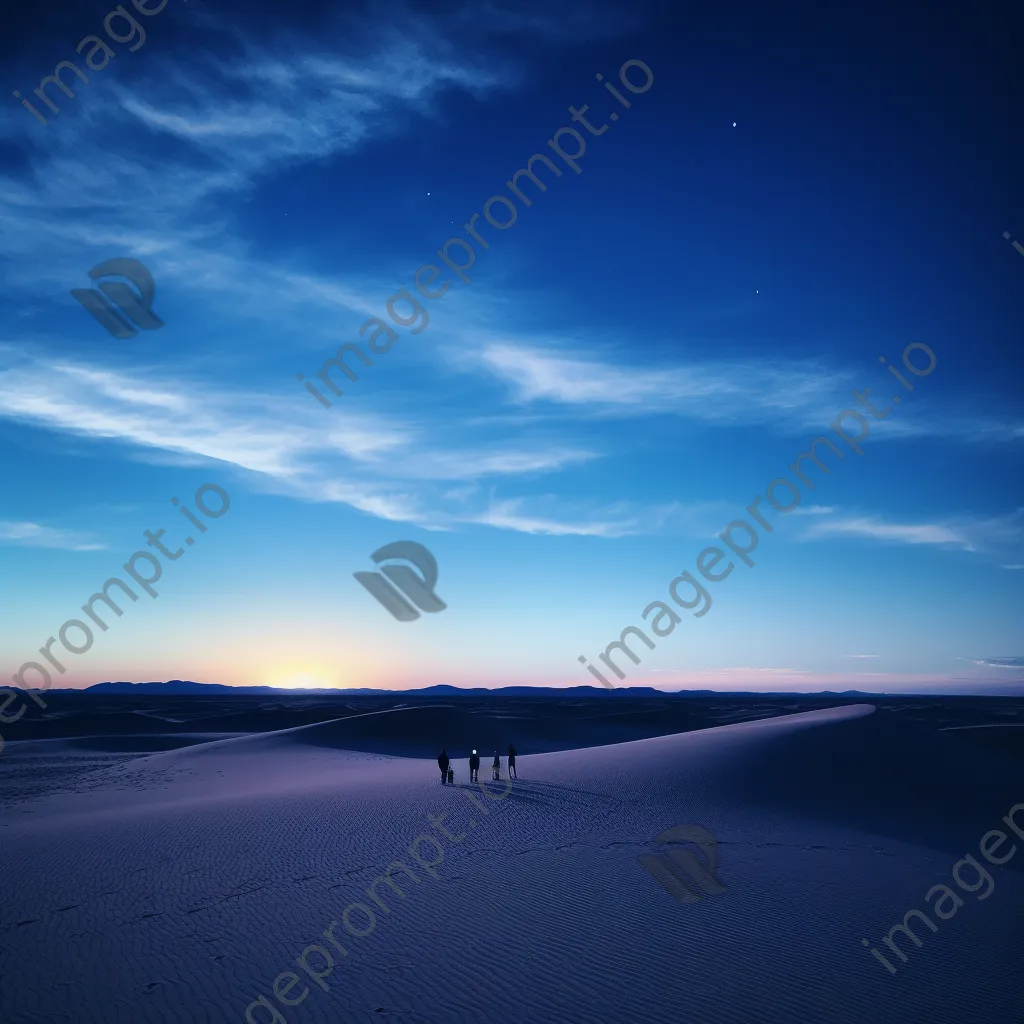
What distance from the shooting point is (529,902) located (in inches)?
434

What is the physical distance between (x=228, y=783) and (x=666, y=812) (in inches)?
664

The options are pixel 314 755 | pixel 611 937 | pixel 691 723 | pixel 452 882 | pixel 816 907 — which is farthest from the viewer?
pixel 691 723

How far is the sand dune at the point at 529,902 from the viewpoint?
26.6 ft

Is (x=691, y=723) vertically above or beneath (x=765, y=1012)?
beneath

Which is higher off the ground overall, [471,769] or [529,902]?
[529,902]

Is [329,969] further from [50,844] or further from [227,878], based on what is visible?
[50,844]

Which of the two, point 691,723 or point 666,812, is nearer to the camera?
point 666,812

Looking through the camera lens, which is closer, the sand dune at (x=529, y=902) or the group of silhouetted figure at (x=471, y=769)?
the sand dune at (x=529, y=902)

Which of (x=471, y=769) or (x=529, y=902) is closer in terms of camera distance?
(x=529, y=902)

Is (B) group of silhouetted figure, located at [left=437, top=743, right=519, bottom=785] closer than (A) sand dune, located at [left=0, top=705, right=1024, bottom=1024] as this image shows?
No

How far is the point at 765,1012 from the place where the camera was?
775 cm

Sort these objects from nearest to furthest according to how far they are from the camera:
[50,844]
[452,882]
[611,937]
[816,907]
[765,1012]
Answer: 1. [765,1012]
2. [611,937]
3. [816,907]
4. [452,882]
5. [50,844]

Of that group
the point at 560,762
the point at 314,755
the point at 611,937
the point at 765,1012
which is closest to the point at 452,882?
the point at 611,937

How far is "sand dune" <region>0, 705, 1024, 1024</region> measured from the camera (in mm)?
8094
